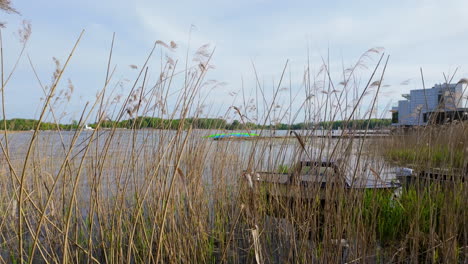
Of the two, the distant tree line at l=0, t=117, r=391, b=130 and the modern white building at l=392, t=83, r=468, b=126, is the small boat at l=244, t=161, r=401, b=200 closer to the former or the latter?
the distant tree line at l=0, t=117, r=391, b=130

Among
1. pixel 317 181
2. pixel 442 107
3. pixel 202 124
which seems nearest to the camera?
pixel 317 181

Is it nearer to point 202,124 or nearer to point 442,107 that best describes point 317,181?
point 442,107

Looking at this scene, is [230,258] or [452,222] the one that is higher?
[452,222]

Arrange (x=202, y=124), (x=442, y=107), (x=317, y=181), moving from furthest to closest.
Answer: (x=202, y=124) → (x=442, y=107) → (x=317, y=181)

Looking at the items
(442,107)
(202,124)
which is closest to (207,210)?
(202,124)

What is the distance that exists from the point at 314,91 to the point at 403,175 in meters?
1.29

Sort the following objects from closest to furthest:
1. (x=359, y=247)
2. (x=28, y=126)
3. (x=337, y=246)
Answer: (x=337, y=246)
(x=359, y=247)
(x=28, y=126)

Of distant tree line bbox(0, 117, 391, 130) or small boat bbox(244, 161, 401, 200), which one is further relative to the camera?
distant tree line bbox(0, 117, 391, 130)

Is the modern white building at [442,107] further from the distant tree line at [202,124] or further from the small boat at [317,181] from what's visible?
the small boat at [317,181]

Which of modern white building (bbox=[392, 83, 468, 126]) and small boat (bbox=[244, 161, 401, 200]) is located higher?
modern white building (bbox=[392, 83, 468, 126])

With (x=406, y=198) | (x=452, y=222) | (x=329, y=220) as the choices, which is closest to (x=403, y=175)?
(x=406, y=198)

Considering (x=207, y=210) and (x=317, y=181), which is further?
(x=207, y=210)

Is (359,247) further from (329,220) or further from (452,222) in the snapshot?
(452,222)

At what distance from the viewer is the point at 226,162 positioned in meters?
2.24
